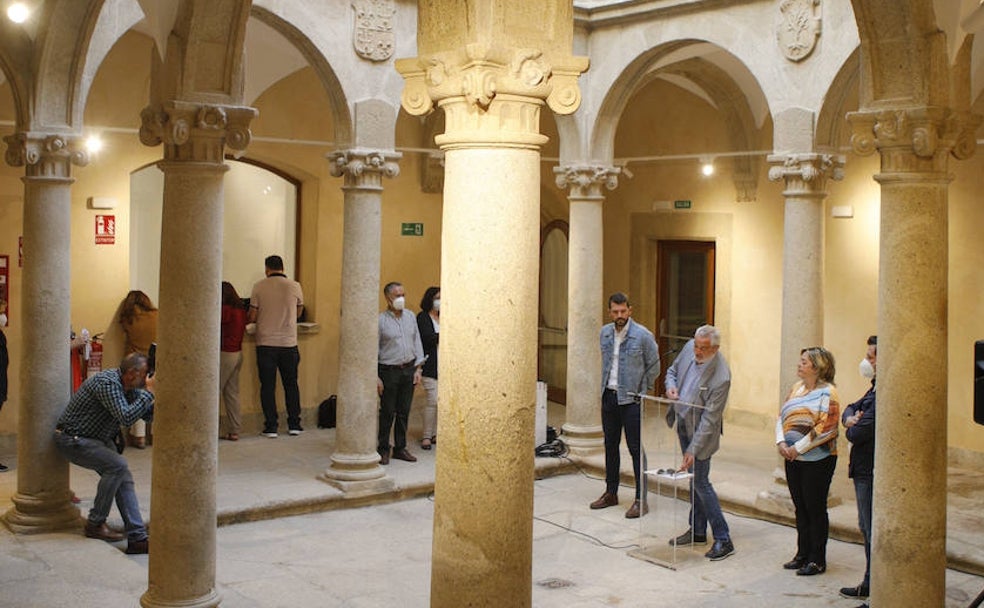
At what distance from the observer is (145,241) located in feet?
41.5

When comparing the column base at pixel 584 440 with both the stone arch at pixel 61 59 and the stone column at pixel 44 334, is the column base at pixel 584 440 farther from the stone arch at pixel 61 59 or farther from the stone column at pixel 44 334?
the stone arch at pixel 61 59

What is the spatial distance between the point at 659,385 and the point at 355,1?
6981mm

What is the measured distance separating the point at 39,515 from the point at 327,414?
5034 mm

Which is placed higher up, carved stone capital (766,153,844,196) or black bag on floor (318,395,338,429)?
carved stone capital (766,153,844,196)

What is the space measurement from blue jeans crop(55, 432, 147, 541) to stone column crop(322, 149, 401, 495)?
2.20 meters

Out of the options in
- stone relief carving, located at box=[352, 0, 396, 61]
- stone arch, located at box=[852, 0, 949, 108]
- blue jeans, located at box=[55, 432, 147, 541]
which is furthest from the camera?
stone relief carving, located at box=[352, 0, 396, 61]

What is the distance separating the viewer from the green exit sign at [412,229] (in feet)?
46.7

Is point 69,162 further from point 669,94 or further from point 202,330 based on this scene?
point 669,94

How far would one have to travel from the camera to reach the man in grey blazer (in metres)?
8.26

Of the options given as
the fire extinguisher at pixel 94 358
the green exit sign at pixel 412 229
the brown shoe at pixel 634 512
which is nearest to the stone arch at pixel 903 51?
the brown shoe at pixel 634 512

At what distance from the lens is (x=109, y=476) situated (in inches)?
318

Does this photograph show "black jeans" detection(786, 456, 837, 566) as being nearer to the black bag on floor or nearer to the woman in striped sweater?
the woman in striped sweater

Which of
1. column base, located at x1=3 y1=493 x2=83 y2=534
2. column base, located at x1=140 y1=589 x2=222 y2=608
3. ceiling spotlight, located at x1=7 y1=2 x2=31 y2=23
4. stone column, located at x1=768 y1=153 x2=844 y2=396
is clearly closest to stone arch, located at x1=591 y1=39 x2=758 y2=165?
stone column, located at x1=768 y1=153 x2=844 y2=396

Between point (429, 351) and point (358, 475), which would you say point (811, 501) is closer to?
point (358, 475)
